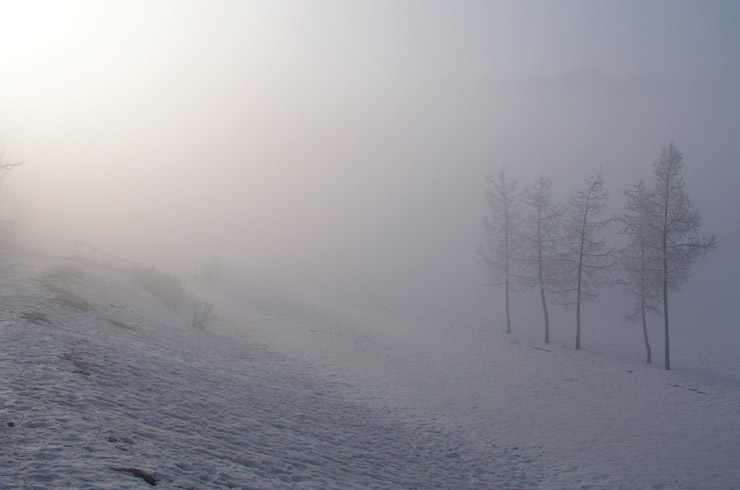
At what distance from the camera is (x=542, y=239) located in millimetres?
27516

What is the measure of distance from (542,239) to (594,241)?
3320 mm

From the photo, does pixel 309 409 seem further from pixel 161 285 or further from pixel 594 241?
pixel 594 241

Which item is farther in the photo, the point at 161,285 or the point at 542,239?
the point at 542,239

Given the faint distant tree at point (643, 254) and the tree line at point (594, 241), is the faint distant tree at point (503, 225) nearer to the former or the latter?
the tree line at point (594, 241)

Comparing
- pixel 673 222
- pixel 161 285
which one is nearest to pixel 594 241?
pixel 673 222

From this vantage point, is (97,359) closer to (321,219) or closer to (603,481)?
(603,481)

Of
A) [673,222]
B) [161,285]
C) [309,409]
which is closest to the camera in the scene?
[309,409]

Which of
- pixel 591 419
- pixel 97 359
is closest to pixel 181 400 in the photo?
pixel 97 359

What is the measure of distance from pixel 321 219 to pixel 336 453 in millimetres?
139676

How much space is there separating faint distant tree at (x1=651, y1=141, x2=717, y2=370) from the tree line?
0.04 meters

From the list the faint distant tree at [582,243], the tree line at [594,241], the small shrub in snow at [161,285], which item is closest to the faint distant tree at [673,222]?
the tree line at [594,241]

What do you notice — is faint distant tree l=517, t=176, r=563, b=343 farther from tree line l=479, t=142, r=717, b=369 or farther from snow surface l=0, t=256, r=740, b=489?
snow surface l=0, t=256, r=740, b=489

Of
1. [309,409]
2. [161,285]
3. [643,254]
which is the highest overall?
[643,254]

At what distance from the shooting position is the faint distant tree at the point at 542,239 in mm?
27438
